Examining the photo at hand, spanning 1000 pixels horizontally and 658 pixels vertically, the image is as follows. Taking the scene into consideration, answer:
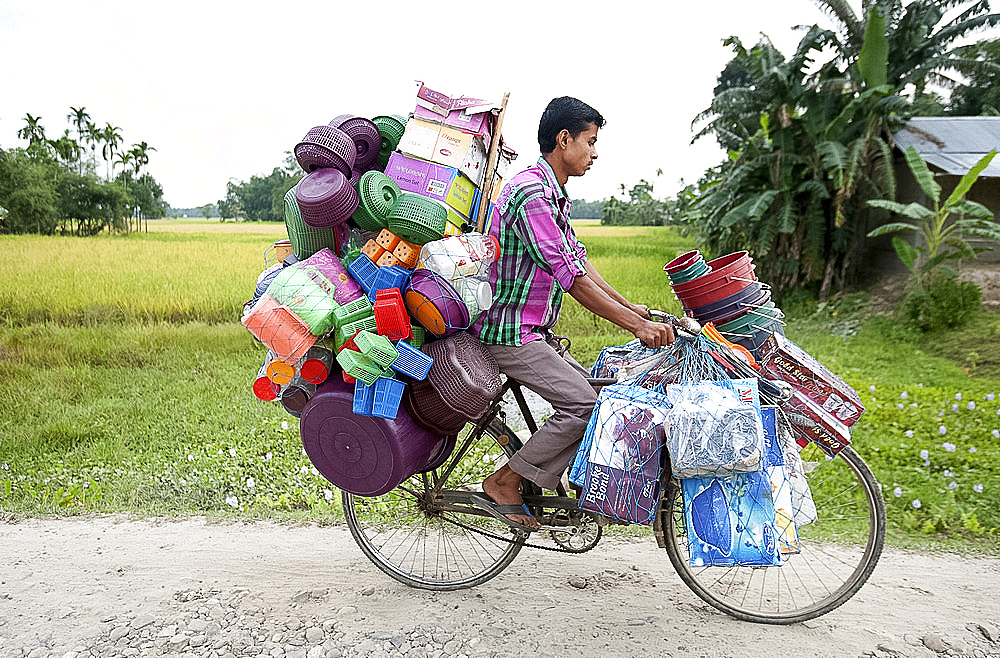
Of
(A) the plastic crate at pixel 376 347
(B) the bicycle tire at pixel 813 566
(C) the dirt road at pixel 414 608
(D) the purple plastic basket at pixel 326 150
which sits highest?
(D) the purple plastic basket at pixel 326 150

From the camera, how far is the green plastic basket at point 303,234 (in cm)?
250

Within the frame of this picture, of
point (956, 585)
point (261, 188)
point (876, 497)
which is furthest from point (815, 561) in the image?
point (261, 188)

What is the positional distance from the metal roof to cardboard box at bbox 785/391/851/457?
7138mm

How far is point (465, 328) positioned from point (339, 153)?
2.43ft

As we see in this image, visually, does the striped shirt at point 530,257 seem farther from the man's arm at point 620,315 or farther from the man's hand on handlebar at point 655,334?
the man's hand on handlebar at point 655,334

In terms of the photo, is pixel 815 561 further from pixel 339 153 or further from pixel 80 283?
pixel 80 283

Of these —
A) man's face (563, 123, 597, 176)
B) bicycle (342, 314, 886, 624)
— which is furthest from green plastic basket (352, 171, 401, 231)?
bicycle (342, 314, 886, 624)

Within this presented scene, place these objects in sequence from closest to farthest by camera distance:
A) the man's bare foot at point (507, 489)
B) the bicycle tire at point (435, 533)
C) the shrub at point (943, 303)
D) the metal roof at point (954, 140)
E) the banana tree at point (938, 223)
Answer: the man's bare foot at point (507, 489)
the bicycle tire at point (435, 533)
the shrub at point (943, 303)
the banana tree at point (938, 223)
the metal roof at point (954, 140)

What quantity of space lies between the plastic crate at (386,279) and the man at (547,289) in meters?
0.36

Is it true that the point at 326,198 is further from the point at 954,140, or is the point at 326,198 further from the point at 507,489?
the point at 954,140

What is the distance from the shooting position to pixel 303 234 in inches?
99.0

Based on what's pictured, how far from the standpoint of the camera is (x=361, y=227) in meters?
2.52

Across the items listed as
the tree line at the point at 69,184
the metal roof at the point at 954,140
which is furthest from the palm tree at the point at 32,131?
the metal roof at the point at 954,140

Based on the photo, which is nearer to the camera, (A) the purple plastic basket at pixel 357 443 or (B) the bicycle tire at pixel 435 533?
(A) the purple plastic basket at pixel 357 443
